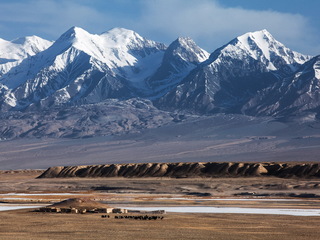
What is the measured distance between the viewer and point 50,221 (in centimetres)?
6581

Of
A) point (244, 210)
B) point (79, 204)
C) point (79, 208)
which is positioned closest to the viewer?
point (79, 208)

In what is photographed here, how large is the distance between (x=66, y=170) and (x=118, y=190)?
51.2 m

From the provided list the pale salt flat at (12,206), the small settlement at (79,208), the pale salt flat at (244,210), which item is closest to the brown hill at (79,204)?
the small settlement at (79,208)

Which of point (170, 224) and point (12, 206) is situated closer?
point (170, 224)

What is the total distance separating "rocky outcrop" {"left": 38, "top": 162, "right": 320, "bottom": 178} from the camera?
143m

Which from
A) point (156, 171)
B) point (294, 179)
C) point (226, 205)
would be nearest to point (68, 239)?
point (226, 205)

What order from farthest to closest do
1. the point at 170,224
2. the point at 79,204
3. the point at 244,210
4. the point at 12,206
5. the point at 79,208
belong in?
the point at 12,206, the point at 244,210, the point at 79,204, the point at 79,208, the point at 170,224

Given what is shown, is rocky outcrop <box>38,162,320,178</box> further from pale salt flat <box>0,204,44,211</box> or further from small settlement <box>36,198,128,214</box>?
small settlement <box>36,198,128,214</box>

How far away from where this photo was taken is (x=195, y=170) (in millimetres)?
155500

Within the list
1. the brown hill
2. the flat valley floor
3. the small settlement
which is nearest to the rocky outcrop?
the flat valley floor

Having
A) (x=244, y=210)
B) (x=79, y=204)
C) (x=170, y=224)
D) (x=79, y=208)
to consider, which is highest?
(x=79, y=204)

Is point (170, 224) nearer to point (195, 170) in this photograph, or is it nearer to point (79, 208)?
point (79, 208)

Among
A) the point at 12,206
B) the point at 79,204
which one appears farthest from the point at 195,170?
the point at 79,204

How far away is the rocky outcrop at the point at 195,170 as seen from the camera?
14275 centimetres
